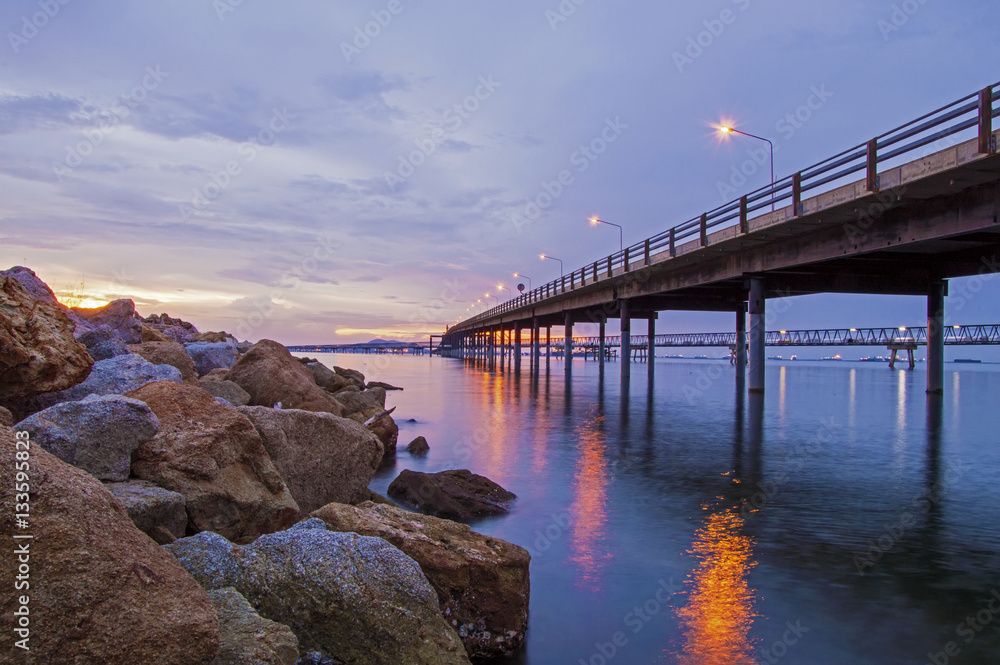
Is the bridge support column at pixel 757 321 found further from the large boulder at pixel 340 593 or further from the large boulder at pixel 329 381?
the large boulder at pixel 340 593

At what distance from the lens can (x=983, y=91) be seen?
14148mm

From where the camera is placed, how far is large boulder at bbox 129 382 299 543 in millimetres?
5723

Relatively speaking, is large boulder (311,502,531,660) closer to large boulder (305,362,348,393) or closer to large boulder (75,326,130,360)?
large boulder (75,326,130,360)

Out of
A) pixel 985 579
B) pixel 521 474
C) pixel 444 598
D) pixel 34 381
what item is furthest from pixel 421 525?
pixel 521 474

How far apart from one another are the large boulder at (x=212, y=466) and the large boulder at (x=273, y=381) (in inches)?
206

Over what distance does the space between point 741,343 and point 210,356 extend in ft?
114

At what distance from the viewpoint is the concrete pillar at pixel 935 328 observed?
28.7 meters

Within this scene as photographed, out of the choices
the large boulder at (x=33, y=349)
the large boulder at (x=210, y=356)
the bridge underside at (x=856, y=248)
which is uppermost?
the bridge underside at (x=856, y=248)

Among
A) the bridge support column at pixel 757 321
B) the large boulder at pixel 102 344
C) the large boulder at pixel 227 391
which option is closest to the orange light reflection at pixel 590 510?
the large boulder at pixel 227 391

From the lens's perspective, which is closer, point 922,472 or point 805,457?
point 922,472

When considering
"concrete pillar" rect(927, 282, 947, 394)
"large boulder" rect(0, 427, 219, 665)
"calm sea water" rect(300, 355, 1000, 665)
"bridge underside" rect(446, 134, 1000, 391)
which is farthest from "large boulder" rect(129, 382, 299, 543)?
"concrete pillar" rect(927, 282, 947, 394)

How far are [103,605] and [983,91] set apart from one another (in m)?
18.0

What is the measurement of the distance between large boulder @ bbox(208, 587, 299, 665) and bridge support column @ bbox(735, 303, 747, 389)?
39.3m

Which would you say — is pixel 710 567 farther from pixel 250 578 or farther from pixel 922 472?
pixel 922 472
